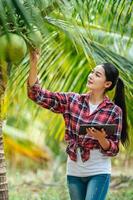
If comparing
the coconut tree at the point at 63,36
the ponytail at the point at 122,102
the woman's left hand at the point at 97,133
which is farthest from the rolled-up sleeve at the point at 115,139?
the coconut tree at the point at 63,36

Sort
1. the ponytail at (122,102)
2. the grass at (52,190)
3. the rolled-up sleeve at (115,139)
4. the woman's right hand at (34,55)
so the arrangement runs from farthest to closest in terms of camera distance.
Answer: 1. the grass at (52,190)
2. the ponytail at (122,102)
3. the rolled-up sleeve at (115,139)
4. the woman's right hand at (34,55)

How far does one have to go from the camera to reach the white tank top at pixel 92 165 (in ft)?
12.2

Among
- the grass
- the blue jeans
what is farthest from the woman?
the grass

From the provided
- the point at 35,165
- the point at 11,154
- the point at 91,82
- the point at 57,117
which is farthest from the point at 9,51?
the point at 35,165

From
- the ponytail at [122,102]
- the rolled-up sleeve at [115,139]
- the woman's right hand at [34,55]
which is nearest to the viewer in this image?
the woman's right hand at [34,55]

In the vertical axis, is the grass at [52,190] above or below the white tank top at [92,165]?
below

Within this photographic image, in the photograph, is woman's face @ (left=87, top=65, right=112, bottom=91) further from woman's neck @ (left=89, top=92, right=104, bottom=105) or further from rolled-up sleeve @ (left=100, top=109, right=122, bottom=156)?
rolled-up sleeve @ (left=100, top=109, right=122, bottom=156)

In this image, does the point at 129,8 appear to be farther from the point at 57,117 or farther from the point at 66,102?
the point at 57,117

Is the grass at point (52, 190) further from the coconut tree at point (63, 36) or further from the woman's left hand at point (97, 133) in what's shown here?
the woman's left hand at point (97, 133)

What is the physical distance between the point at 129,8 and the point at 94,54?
0.40 metres

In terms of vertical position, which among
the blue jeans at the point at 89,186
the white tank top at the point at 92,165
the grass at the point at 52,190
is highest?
the white tank top at the point at 92,165

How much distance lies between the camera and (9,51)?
2.86m

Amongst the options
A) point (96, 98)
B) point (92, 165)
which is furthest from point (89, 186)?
point (96, 98)

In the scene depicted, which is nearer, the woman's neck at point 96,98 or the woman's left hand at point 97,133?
the woman's left hand at point 97,133
